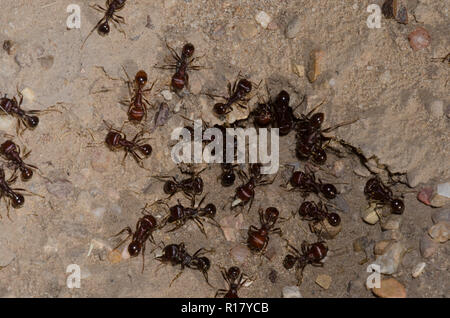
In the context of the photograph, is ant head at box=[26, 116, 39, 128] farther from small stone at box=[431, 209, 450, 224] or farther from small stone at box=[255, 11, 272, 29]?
small stone at box=[431, 209, 450, 224]

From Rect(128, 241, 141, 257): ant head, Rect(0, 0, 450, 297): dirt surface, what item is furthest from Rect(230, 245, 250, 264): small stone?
Rect(128, 241, 141, 257): ant head

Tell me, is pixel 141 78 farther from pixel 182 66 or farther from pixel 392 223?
pixel 392 223

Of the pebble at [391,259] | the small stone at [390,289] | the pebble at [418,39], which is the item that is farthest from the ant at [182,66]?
the small stone at [390,289]

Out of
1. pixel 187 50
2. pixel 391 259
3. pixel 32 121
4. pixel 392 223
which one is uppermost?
pixel 187 50

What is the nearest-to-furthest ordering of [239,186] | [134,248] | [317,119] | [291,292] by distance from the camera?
1. [134,248]
2. [291,292]
3. [317,119]
4. [239,186]

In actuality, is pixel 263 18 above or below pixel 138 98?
above

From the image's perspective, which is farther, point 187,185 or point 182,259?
point 187,185

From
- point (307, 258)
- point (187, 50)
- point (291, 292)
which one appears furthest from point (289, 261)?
point (187, 50)
